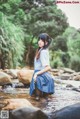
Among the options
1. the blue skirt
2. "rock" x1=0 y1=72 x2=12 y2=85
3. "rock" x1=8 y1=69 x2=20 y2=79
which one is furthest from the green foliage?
the blue skirt

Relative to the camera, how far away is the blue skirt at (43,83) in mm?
3174

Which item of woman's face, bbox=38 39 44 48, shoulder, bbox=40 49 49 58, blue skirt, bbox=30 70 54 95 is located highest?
woman's face, bbox=38 39 44 48

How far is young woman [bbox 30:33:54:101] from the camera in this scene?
314cm

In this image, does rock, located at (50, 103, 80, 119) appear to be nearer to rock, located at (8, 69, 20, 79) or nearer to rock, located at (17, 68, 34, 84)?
rock, located at (17, 68, 34, 84)

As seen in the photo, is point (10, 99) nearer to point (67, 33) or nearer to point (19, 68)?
point (19, 68)

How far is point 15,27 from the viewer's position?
357 cm

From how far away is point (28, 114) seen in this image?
278 centimetres

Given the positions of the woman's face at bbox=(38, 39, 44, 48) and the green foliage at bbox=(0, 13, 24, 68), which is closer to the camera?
the woman's face at bbox=(38, 39, 44, 48)

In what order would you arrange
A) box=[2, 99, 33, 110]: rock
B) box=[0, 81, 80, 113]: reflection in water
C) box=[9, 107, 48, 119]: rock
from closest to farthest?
1. box=[9, 107, 48, 119]: rock
2. box=[2, 99, 33, 110]: rock
3. box=[0, 81, 80, 113]: reflection in water

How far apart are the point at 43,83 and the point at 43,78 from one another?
0.14ft

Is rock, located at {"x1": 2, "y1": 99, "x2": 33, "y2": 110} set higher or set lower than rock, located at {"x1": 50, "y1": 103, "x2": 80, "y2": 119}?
higher

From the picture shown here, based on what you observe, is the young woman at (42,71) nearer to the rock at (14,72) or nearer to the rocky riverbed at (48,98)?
the rocky riverbed at (48,98)

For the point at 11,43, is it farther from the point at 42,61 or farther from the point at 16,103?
the point at 16,103

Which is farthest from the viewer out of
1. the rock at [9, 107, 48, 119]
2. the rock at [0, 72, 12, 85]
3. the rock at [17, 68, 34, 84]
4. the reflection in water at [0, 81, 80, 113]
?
the rock at [0, 72, 12, 85]
